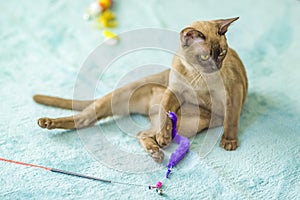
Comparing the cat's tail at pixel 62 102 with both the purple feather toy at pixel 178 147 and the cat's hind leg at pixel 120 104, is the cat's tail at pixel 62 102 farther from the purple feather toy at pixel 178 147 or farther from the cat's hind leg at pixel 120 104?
the purple feather toy at pixel 178 147

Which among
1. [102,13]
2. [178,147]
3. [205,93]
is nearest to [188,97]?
[205,93]

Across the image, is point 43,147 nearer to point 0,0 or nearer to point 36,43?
point 36,43

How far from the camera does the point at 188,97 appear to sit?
191cm

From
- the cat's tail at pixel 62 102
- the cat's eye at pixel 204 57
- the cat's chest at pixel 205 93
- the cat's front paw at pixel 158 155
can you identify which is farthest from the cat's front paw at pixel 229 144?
the cat's tail at pixel 62 102

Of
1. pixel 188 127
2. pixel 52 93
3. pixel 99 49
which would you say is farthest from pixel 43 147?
pixel 99 49

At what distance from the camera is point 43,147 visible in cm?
186

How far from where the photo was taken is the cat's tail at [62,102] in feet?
6.73

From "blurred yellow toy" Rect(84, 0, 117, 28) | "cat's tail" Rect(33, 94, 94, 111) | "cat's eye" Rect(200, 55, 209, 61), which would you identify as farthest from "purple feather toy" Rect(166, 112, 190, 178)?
"blurred yellow toy" Rect(84, 0, 117, 28)

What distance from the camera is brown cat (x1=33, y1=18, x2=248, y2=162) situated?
1.73 meters

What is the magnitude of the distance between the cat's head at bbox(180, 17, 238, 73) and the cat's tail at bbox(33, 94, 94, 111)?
21.0 inches

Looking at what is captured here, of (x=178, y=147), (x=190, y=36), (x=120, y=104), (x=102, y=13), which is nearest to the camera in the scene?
(x=190, y=36)

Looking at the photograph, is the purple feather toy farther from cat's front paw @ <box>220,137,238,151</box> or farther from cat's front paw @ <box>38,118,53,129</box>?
cat's front paw @ <box>38,118,53,129</box>

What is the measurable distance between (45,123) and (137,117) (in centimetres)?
40

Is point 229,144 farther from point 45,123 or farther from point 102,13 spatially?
point 102,13
